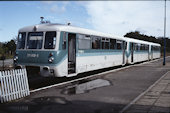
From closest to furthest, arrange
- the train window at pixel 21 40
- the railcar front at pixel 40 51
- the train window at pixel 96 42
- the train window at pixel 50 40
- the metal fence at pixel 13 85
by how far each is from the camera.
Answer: the metal fence at pixel 13 85 < the railcar front at pixel 40 51 < the train window at pixel 50 40 < the train window at pixel 21 40 < the train window at pixel 96 42

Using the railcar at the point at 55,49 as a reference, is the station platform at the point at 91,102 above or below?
below

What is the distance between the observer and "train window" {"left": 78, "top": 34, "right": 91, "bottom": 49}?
39.0ft

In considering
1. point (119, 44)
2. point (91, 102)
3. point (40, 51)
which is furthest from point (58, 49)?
point (119, 44)

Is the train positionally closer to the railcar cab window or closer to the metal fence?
the railcar cab window

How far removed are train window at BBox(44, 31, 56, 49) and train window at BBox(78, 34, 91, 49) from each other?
214 centimetres

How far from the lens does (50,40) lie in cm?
1014

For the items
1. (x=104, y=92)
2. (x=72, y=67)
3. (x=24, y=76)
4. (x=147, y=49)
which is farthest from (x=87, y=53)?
(x=147, y=49)

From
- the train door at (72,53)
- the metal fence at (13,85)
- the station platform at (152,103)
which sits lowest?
the station platform at (152,103)

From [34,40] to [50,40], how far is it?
1.09 metres

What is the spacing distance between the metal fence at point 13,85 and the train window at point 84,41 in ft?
15.7

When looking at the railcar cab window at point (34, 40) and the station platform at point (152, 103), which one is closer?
the station platform at point (152, 103)

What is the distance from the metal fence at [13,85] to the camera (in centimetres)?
715

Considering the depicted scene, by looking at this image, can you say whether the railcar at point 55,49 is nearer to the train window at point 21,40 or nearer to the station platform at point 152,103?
the train window at point 21,40

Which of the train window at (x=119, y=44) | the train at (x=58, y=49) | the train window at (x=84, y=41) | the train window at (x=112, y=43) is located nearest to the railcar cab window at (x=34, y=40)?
the train at (x=58, y=49)
